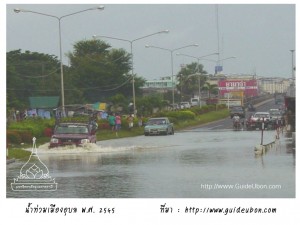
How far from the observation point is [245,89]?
104438 millimetres

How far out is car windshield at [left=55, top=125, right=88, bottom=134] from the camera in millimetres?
29547

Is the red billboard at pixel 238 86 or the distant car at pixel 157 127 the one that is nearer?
the distant car at pixel 157 127

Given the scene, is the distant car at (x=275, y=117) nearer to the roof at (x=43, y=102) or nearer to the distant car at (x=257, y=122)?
the distant car at (x=257, y=122)

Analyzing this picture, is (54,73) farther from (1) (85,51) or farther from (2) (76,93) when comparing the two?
(1) (85,51)

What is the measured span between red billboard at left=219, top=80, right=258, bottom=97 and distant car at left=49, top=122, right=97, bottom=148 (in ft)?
237

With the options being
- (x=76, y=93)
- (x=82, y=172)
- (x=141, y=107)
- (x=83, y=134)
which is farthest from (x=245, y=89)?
(x=82, y=172)

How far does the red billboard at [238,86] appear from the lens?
103m

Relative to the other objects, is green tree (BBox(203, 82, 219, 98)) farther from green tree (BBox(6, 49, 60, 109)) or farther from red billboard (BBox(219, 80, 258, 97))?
green tree (BBox(6, 49, 60, 109))

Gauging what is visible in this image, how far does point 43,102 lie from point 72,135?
4508cm

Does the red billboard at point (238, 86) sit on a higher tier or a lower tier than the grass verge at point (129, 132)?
higher

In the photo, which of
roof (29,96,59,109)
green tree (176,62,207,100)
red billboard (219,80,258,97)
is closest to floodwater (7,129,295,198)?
roof (29,96,59,109)

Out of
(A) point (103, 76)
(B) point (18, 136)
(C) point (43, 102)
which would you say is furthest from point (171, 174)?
(A) point (103, 76)

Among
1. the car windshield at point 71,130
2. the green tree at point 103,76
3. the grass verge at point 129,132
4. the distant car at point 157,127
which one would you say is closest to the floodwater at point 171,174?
the grass verge at point 129,132

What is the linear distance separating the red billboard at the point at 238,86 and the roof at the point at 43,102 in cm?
3437
